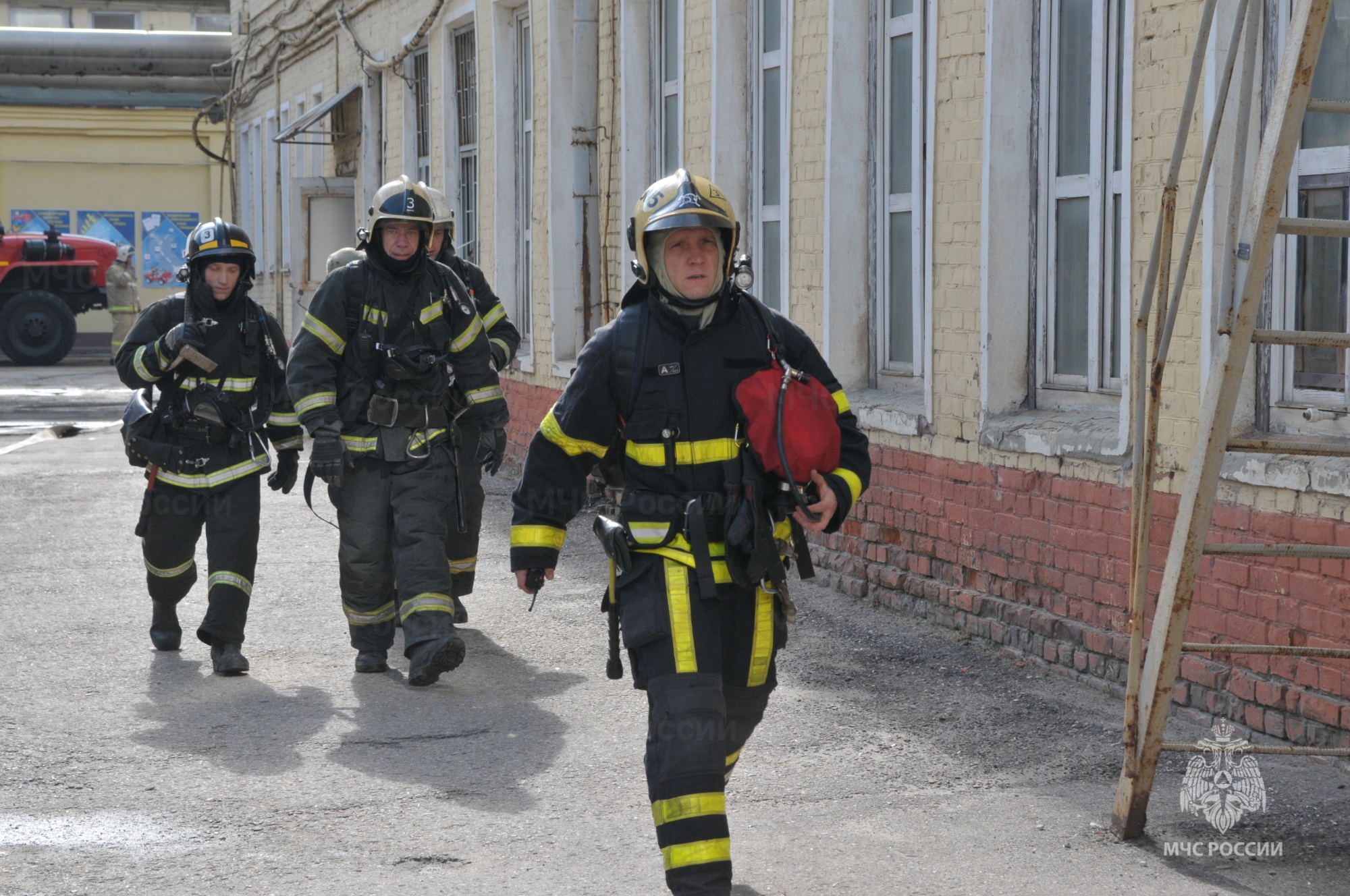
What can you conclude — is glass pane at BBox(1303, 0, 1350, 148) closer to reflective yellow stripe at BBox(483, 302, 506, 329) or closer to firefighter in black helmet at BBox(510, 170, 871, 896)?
firefighter in black helmet at BBox(510, 170, 871, 896)

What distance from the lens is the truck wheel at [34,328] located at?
26906 mm

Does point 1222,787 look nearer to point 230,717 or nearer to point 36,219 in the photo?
point 230,717

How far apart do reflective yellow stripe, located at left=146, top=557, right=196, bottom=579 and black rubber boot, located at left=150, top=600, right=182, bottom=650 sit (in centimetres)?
14

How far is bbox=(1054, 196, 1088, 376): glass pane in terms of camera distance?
6551 mm

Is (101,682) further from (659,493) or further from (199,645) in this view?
(659,493)

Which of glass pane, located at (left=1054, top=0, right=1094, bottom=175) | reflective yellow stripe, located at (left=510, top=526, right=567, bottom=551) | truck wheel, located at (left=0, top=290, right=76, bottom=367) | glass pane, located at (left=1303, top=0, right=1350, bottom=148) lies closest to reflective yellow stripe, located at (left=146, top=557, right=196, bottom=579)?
reflective yellow stripe, located at (left=510, top=526, right=567, bottom=551)

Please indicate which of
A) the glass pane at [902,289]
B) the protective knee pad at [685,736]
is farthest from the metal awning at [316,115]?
the protective knee pad at [685,736]

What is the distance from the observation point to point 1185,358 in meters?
5.52

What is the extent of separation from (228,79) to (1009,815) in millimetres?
25737

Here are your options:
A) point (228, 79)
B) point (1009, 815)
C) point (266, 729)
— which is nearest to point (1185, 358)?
point (1009, 815)

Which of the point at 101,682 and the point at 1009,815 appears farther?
the point at 101,682

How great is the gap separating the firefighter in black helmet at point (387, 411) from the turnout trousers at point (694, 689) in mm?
2341

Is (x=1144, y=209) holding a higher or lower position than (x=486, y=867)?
higher

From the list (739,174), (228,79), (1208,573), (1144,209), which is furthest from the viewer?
(228,79)
